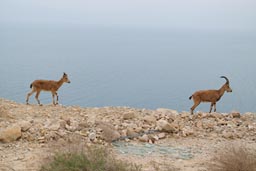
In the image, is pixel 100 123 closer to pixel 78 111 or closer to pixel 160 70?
pixel 78 111

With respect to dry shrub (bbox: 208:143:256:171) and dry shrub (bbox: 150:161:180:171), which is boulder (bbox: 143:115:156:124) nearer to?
dry shrub (bbox: 150:161:180:171)

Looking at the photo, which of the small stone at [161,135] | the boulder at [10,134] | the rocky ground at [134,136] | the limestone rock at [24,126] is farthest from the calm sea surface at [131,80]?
the small stone at [161,135]

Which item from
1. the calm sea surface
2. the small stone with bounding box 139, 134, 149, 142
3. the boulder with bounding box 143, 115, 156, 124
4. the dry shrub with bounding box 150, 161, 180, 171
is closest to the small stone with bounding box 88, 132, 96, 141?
the small stone with bounding box 139, 134, 149, 142

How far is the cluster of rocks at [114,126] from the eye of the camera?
8.84 metres

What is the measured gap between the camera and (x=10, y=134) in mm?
8500

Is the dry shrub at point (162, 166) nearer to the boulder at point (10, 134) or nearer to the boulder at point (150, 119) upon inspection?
the boulder at point (150, 119)

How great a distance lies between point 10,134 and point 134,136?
120 inches

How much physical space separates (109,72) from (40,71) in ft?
47.3

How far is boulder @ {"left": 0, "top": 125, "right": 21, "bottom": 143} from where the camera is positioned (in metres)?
8.38

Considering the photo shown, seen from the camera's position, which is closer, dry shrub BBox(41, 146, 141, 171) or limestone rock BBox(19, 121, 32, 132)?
dry shrub BBox(41, 146, 141, 171)

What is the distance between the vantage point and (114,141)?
903 centimetres

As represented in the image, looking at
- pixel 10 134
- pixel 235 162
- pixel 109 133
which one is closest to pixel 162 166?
pixel 235 162

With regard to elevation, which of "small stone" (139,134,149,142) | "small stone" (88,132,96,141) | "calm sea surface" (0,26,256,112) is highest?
"small stone" (88,132,96,141)

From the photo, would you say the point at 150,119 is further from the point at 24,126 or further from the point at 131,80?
the point at 131,80
